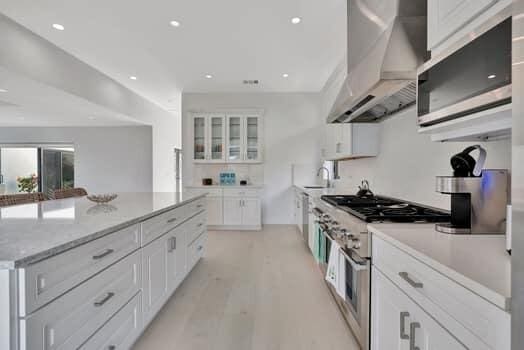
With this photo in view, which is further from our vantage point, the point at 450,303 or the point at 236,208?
the point at 236,208

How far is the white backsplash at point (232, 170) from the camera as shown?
228 inches

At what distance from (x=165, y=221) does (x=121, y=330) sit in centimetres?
82

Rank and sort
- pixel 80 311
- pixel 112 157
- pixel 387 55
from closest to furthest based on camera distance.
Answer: pixel 80 311 → pixel 387 55 → pixel 112 157

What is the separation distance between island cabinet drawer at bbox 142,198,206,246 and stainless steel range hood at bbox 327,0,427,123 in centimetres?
164

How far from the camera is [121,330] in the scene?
4.93ft

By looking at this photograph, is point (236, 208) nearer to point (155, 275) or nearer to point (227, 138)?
point (227, 138)

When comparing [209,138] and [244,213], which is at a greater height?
[209,138]

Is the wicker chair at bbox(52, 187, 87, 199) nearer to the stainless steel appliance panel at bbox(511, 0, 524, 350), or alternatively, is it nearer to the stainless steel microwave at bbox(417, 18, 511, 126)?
the stainless steel microwave at bbox(417, 18, 511, 126)

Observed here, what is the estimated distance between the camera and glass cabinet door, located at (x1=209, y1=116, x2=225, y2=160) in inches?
223

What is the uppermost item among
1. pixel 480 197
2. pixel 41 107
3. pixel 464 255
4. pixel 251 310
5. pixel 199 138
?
pixel 41 107

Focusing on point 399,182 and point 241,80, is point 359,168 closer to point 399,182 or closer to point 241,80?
point 399,182

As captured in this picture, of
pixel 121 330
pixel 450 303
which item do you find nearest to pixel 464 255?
pixel 450 303

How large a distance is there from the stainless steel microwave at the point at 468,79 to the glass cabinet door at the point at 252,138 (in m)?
4.40

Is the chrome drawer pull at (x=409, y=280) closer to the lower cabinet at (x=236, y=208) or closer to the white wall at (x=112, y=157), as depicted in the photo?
the lower cabinet at (x=236, y=208)
